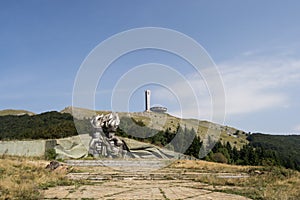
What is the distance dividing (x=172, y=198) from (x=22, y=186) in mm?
3993

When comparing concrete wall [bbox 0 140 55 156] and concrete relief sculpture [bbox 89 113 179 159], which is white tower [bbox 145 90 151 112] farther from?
concrete wall [bbox 0 140 55 156]

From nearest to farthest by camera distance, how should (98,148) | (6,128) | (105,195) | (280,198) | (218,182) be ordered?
(280,198) < (105,195) < (218,182) < (98,148) < (6,128)

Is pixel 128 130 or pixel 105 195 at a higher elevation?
pixel 128 130

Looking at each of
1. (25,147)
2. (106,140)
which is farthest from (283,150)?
(25,147)

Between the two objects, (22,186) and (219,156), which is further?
(219,156)

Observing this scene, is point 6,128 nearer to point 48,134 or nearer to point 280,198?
point 48,134

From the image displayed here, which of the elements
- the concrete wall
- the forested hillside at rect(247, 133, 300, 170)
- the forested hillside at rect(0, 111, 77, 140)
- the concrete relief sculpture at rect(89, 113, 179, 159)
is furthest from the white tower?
the concrete wall

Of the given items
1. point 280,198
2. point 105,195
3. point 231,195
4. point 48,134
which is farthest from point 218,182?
point 48,134

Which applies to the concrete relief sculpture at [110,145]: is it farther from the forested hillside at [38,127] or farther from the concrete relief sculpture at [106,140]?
the forested hillside at [38,127]

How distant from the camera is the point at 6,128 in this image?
237 feet

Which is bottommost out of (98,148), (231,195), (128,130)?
(231,195)

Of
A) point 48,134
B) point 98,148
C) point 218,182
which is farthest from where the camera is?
point 48,134

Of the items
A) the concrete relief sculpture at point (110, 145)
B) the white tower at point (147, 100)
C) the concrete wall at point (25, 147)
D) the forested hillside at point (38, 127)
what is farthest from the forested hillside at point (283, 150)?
the concrete wall at point (25, 147)

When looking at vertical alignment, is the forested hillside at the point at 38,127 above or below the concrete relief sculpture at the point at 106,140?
above
